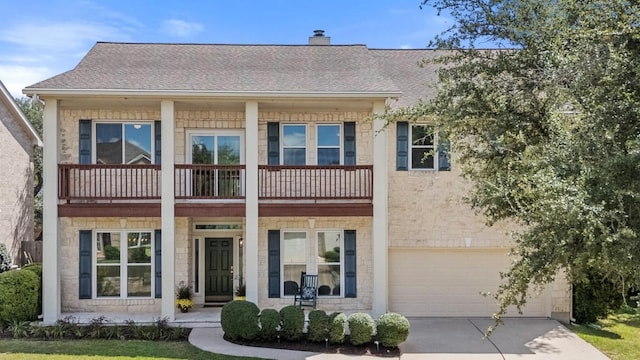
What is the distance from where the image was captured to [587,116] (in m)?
6.72

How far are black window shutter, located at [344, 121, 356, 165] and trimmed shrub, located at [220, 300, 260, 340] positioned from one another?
5.11 meters

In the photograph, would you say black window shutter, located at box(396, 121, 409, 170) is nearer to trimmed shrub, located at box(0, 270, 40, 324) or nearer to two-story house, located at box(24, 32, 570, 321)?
two-story house, located at box(24, 32, 570, 321)

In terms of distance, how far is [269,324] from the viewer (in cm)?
1091

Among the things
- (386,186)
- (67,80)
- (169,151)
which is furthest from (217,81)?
(386,186)

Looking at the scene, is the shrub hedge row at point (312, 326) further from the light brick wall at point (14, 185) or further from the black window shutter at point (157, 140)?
the light brick wall at point (14, 185)

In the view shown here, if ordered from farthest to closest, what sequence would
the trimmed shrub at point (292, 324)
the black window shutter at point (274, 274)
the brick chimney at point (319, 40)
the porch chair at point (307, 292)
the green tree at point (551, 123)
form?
1. the brick chimney at point (319, 40)
2. the black window shutter at point (274, 274)
3. the porch chair at point (307, 292)
4. the trimmed shrub at point (292, 324)
5. the green tree at point (551, 123)

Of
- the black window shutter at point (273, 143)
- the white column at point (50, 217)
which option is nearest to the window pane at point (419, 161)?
the black window shutter at point (273, 143)

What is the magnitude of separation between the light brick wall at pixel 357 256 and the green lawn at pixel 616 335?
568 centimetres

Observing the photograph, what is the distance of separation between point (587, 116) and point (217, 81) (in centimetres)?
926

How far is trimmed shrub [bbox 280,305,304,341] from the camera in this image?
1100cm

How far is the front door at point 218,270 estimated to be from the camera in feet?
47.6

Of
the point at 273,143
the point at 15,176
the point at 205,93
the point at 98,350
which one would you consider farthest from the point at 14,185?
the point at 273,143

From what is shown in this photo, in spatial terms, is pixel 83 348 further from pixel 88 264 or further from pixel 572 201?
pixel 572 201

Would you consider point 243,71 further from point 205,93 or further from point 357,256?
point 357,256
